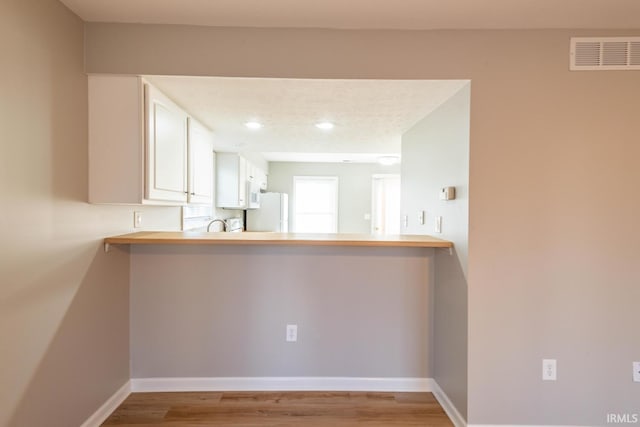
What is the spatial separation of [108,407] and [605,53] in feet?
11.9

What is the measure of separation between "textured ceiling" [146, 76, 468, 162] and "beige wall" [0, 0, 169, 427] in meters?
0.45

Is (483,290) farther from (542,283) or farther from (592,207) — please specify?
(592,207)

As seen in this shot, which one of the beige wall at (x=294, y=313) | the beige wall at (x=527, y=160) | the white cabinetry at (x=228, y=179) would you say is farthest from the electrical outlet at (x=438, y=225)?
the white cabinetry at (x=228, y=179)

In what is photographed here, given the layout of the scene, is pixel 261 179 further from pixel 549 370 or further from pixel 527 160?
pixel 549 370

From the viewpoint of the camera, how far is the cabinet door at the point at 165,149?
177cm

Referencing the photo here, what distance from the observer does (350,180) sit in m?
Answer: 6.71

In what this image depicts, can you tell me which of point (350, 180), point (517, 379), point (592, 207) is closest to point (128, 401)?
point (517, 379)

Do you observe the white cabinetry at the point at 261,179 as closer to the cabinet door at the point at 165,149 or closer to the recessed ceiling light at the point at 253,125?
the recessed ceiling light at the point at 253,125

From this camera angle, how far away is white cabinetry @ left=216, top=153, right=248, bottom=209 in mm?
4082

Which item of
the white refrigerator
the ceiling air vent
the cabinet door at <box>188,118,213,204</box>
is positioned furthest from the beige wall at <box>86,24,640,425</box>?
the white refrigerator

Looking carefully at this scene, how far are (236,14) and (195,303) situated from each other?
73.3 inches

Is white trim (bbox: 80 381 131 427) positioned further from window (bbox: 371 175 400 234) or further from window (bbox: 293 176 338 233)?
window (bbox: 371 175 400 234)

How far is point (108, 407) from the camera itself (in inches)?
75.5

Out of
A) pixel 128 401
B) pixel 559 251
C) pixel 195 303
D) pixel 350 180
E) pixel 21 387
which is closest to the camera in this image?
pixel 21 387
